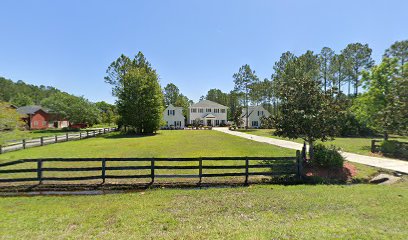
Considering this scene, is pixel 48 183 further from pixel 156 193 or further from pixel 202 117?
pixel 202 117

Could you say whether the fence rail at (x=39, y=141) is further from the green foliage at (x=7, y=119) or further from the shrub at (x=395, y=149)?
the shrub at (x=395, y=149)

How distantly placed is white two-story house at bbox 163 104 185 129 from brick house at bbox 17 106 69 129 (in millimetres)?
29426

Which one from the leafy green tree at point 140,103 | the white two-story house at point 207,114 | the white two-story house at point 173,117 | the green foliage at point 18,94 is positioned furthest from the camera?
the green foliage at point 18,94

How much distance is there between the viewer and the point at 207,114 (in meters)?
62.9

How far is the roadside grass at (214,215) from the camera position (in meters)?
4.75

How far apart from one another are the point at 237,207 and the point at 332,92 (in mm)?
9968

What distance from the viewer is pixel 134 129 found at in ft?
125

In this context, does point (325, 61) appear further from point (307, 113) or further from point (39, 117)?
point (39, 117)

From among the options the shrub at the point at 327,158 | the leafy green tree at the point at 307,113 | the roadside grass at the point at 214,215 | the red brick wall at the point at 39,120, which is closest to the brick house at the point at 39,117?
the red brick wall at the point at 39,120

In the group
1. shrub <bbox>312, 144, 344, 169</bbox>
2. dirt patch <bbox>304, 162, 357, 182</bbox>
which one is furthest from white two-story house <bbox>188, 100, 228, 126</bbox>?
dirt patch <bbox>304, 162, 357, 182</bbox>

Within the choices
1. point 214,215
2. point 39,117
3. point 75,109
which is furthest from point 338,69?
point 39,117

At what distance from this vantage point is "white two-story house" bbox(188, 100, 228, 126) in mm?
61438

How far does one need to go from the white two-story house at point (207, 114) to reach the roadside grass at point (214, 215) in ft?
175

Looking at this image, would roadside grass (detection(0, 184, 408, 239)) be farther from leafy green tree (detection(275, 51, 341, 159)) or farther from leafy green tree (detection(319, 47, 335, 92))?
leafy green tree (detection(319, 47, 335, 92))
